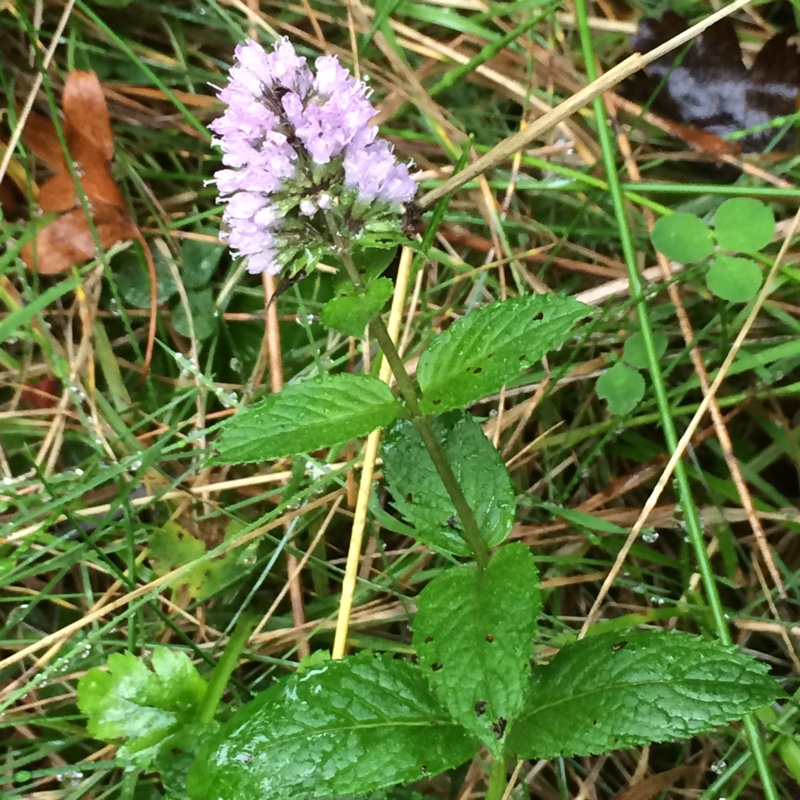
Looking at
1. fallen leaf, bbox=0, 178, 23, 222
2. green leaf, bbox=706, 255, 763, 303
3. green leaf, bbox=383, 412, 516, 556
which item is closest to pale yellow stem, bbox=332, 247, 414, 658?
green leaf, bbox=383, 412, 516, 556

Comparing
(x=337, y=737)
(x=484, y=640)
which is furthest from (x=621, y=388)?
(x=337, y=737)

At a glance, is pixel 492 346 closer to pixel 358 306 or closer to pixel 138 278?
pixel 358 306

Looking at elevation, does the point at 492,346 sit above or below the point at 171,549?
above

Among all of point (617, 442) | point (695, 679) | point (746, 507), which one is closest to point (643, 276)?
point (617, 442)

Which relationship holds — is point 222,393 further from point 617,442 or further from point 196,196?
point 617,442

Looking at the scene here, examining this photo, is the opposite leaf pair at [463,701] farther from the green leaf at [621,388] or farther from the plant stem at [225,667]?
the green leaf at [621,388]

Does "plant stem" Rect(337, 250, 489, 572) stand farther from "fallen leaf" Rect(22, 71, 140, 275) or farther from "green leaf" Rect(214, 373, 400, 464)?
"fallen leaf" Rect(22, 71, 140, 275)
